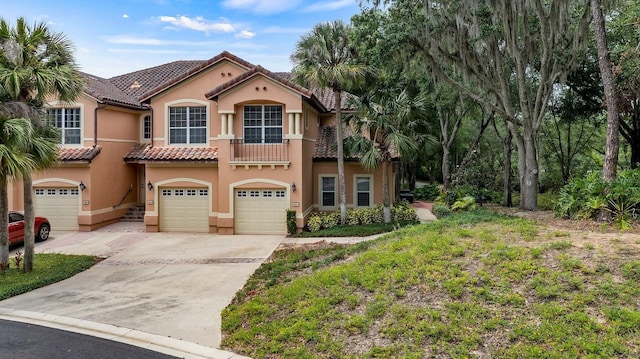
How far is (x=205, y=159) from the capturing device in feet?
54.5

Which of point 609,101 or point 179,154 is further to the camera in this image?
point 179,154

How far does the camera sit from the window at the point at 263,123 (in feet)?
54.4

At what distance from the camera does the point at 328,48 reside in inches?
607

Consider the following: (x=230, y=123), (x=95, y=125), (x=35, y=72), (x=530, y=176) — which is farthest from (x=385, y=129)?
(x=95, y=125)

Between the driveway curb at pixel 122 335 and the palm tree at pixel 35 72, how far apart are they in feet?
11.8

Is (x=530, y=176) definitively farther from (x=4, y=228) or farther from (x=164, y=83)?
(x=4, y=228)

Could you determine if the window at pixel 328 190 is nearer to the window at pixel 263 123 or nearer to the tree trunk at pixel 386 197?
the tree trunk at pixel 386 197

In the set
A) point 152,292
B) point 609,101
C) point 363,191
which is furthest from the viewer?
point 363,191

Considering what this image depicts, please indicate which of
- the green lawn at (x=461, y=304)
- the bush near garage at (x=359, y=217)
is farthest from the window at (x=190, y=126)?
the green lawn at (x=461, y=304)

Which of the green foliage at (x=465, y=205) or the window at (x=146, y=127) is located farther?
the window at (x=146, y=127)

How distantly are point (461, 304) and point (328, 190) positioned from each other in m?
12.8

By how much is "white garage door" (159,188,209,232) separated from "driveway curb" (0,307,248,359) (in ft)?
30.0

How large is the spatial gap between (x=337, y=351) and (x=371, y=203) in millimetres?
13204

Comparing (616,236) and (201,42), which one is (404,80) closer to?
(201,42)
